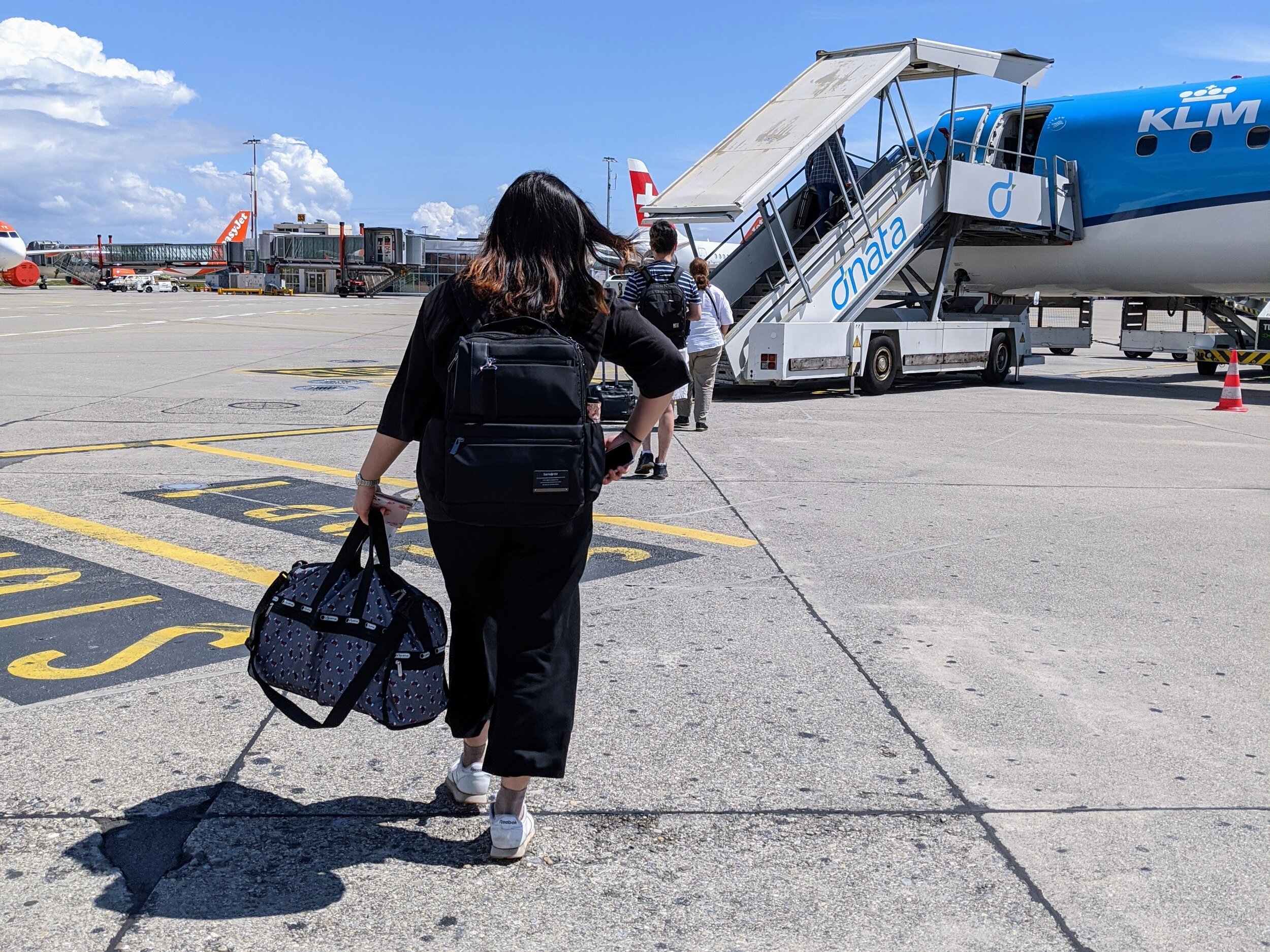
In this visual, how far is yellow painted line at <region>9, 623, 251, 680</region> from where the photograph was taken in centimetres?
418

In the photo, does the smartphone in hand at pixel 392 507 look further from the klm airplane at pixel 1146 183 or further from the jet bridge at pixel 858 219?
the klm airplane at pixel 1146 183

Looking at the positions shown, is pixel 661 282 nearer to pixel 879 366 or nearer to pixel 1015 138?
pixel 879 366

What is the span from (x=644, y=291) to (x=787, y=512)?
1930mm

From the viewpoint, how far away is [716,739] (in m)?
3.80

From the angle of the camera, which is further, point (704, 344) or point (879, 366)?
point (879, 366)

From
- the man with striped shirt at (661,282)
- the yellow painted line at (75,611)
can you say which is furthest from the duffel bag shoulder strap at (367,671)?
the man with striped shirt at (661,282)

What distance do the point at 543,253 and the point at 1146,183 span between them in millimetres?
16029

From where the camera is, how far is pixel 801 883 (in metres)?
2.90

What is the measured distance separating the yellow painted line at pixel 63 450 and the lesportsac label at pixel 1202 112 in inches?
551

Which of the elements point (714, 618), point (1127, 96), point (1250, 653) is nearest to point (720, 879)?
point (714, 618)

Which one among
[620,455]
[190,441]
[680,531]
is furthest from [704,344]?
[620,455]

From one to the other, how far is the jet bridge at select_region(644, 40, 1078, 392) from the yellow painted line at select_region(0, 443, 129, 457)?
6997 millimetres

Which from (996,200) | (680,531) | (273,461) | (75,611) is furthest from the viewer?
(996,200)

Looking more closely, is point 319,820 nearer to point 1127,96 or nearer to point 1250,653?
point 1250,653
